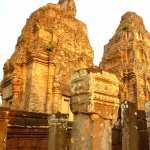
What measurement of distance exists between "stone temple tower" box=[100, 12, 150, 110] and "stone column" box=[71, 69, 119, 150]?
1378cm

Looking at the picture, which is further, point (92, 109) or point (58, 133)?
point (58, 133)

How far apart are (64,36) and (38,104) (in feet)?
14.8

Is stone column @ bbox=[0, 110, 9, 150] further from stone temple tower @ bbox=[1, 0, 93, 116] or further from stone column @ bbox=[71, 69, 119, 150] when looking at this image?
stone temple tower @ bbox=[1, 0, 93, 116]

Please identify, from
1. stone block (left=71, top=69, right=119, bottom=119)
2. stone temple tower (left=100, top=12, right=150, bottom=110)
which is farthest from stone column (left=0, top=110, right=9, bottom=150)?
stone temple tower (left=100, top=12, right=150, bottom=110)

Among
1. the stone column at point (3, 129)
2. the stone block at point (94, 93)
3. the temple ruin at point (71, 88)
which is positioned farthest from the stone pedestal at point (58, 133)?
the stone block at point (94, 93)

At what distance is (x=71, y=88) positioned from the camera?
6207mm

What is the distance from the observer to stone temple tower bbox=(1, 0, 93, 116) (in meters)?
15.5

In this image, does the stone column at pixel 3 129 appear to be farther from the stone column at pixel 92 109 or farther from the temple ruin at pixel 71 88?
the stone column at pixel 92 109

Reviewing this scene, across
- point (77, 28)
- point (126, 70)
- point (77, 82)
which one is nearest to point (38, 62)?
point (77, 28)

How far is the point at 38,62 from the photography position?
52.5 ft

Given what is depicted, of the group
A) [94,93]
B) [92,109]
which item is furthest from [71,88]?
[92,109]

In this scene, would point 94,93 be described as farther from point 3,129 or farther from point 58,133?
point 3,129

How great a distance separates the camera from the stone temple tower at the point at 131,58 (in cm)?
2052

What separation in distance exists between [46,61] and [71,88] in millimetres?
10172
